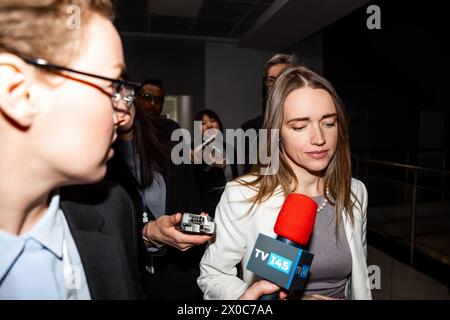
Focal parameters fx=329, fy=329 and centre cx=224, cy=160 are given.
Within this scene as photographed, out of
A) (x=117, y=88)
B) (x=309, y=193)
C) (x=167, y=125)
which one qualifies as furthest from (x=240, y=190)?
(x=117, y=88)

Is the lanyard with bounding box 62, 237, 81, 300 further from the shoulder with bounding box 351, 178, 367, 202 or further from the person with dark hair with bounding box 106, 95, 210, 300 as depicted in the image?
the shoulder with bounding box 351, 178, 367, 202

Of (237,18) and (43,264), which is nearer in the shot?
(43,264)

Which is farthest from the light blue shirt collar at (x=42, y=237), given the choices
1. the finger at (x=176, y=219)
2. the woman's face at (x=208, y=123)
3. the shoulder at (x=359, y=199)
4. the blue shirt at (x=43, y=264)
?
the woman's face at (x=208, y=123)

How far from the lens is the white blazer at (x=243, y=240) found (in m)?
1.26

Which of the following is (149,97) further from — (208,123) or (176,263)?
(176,263)

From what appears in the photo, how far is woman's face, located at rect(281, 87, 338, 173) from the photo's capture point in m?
1.31

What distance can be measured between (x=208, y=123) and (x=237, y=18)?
2945 millimetres

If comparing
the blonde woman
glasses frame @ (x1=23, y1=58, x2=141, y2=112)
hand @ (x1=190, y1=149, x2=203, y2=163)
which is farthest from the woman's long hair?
hand @ (x1=190, y1=149, x2=203, y2=163)

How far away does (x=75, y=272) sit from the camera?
0.76 m

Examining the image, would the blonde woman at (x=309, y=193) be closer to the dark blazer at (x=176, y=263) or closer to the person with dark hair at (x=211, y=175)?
the dark blazer at (x=176, y=263)

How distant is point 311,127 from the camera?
1313mm

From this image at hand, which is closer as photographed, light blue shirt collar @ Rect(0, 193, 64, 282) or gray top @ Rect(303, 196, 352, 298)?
light blue shirt collar @ Rect(0, 193, 64, 282)

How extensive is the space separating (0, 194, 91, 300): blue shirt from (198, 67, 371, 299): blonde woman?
58 centimetres
